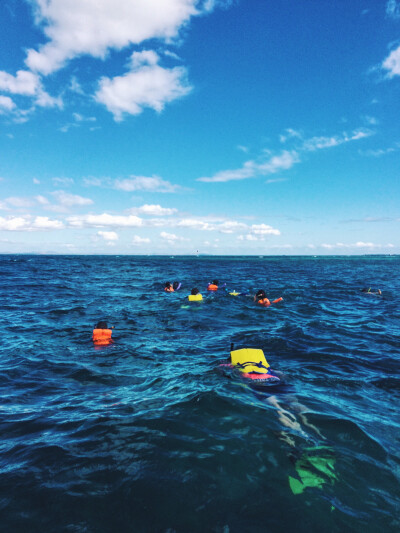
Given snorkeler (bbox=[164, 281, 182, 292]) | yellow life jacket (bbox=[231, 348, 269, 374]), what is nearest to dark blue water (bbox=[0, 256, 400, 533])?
yellow life jacket (bbox=[231, 348, 269, 374])

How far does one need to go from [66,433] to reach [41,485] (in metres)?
1.16

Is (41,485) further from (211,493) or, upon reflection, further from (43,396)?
(43,396)

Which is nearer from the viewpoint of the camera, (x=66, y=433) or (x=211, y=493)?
(x=211, y=493)

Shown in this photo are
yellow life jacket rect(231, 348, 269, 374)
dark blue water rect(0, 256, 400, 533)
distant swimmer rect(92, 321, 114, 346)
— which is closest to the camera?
dark blue water rect(0, 256, 400, 533)

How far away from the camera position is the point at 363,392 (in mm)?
6383

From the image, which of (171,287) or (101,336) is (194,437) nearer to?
(101,336)

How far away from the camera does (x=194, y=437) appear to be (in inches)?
183

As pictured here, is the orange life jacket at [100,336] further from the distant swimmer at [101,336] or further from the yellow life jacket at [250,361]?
the yellow life jacket at [250,361]

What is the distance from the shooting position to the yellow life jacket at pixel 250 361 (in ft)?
22.2

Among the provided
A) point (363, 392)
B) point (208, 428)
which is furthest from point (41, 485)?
point (363, 392)

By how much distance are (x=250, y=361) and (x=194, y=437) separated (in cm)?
269

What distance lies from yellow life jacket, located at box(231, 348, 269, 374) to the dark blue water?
363 millimetres

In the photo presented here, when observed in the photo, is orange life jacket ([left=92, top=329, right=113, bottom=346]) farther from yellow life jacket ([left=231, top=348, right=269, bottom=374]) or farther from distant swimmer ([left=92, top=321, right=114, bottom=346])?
yellow life jacket ([left=231, top=348, right=269, bottom=374])

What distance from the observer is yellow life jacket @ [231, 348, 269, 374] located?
6.77 metres
